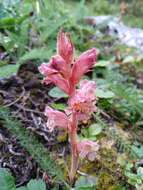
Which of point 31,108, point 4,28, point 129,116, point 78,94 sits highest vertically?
point 78,94

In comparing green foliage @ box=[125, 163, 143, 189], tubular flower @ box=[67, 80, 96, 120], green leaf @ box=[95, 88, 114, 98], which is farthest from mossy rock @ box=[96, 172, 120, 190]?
green leaf @ box=[95, 88, 114, 98]

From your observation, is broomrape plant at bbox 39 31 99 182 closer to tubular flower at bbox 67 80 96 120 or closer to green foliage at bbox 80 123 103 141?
tubular flower at bbox 67 80 96 120

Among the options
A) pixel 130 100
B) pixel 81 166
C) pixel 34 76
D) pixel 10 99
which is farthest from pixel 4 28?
pixel 81 166

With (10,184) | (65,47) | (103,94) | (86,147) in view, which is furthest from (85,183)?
(103,94)

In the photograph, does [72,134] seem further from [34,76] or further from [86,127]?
[34,76]

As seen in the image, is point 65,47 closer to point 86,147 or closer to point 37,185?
point 86,147

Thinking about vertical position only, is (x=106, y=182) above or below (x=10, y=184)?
below
